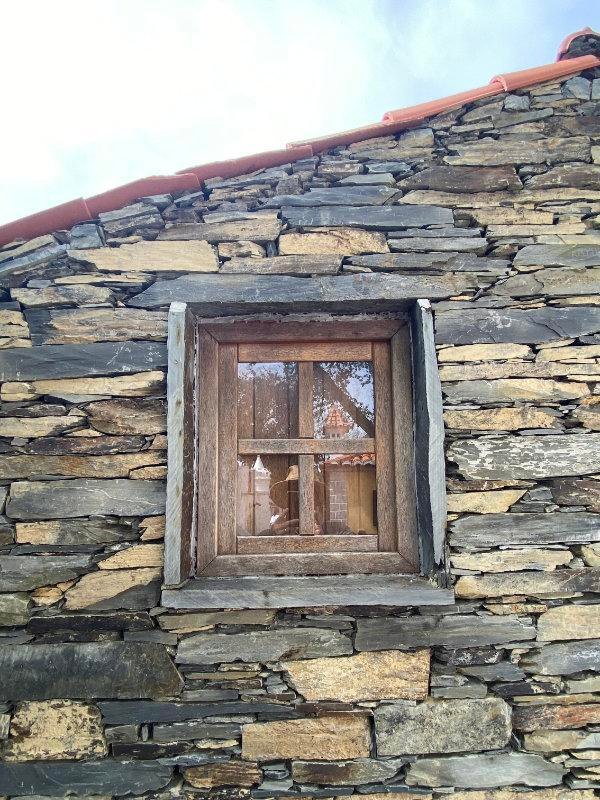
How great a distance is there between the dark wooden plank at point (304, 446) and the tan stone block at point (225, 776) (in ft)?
4.03

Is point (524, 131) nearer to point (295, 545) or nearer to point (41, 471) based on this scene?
point (295, 545)

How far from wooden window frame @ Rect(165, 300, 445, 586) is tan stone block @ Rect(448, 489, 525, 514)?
0.07 metres

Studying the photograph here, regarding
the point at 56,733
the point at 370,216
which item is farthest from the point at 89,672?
the point at 370,216

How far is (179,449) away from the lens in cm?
216

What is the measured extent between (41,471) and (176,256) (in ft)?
3.56

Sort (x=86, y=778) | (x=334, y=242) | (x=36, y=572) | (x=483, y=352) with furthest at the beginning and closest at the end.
A: (x=334, y=242), (x=483, y=352), (x=36, y=572), (x=86, y=778)

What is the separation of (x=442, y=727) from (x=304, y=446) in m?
1.23

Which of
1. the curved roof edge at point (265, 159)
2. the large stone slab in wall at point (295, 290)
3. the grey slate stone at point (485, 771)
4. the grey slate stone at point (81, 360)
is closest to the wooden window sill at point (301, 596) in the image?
the grey slate stone at point (485, 771)

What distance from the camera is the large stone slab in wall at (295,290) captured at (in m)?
2.31

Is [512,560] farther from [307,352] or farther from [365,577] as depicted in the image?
[307,352]

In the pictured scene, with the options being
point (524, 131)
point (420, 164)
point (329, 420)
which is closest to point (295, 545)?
point (329, 420)

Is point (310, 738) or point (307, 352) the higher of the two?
point (307, 352)

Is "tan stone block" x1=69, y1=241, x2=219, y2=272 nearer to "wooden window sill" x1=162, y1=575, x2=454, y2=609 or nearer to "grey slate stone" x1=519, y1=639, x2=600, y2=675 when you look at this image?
"wooden window sill" x1=162, y1=575, x2=454, y2=609

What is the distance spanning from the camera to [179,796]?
2.04m
